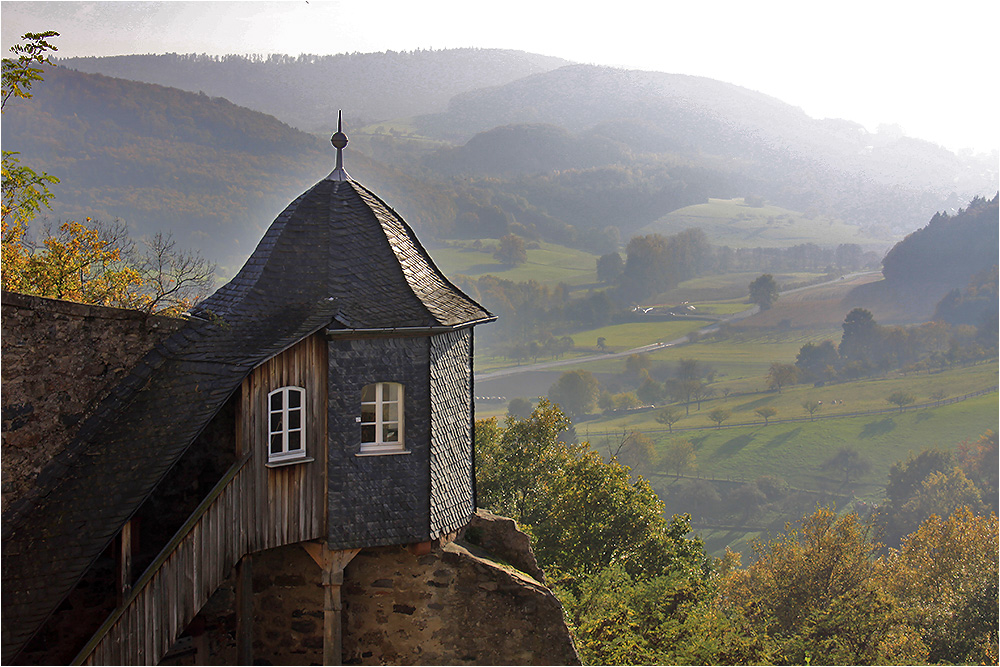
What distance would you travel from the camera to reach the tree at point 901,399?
10606cm

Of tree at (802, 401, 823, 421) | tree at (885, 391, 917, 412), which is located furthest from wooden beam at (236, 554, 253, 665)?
tree at (885, 391, 917, 412)

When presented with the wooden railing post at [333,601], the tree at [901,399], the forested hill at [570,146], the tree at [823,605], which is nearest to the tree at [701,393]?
the tree at [901,399]

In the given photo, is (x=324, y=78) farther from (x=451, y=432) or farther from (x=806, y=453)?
(x=451, y=432)

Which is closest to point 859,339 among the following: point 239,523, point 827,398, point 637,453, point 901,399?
point 827,398

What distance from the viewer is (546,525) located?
27469 millimetres

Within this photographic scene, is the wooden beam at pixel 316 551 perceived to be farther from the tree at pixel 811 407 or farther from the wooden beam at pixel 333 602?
the tree at pixel 811 407

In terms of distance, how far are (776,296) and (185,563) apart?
433ft

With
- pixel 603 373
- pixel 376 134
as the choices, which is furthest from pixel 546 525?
pixel 376 134

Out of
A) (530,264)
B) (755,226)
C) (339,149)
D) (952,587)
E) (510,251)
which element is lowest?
(952,587)

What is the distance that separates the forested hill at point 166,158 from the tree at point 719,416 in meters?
54.5

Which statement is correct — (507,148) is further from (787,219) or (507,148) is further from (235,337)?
(235,337)

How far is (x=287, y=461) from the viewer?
11.7 meters

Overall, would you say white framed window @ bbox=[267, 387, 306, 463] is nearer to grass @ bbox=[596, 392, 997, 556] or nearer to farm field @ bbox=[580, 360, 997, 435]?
grass @ bbox=[596, 392, 997, 556]

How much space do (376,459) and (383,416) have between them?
0.66m
